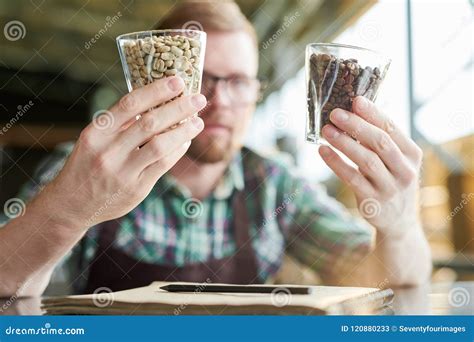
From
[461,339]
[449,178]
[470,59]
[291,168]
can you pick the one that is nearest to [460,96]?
[470,59]

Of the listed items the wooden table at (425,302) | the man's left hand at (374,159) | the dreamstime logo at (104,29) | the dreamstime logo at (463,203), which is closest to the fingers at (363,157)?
the man's left hand at (374,159)

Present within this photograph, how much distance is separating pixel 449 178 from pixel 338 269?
1.29 ft

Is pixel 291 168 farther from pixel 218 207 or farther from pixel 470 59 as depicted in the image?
pixel 470 59

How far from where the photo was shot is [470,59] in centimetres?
130

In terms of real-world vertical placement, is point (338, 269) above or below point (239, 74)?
below

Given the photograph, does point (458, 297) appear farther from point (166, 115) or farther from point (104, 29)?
point (104, 29)

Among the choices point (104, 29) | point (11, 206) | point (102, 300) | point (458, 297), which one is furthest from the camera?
point (104, 29)

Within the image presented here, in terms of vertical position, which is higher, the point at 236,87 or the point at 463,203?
the point at 236,87

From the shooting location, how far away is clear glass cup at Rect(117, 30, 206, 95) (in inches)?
25.7

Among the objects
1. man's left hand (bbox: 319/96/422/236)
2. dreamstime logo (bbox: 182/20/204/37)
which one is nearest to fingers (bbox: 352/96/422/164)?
man's left hand (bbox: 319/96/422/236)

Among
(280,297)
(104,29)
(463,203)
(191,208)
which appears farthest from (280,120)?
(280,297)

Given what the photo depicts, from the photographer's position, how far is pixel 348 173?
0.81 m

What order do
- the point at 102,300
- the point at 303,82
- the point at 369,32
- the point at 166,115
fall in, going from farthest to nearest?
the point at 369,32, the point at 303,82, the point at 166,115, the point at 102,300

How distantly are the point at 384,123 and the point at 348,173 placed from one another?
0.10 meters
